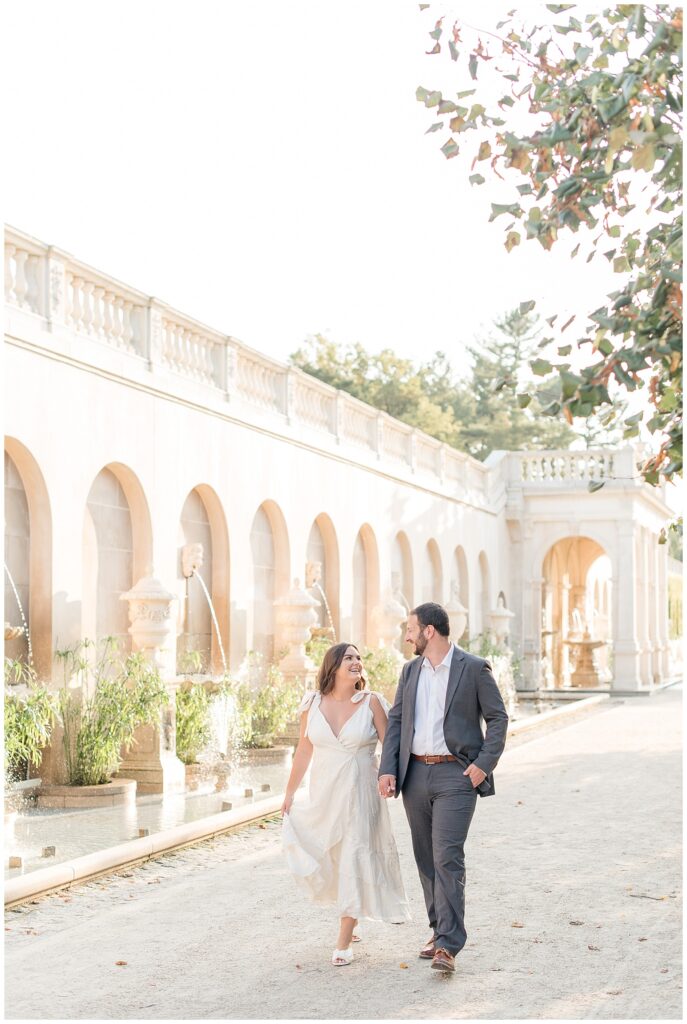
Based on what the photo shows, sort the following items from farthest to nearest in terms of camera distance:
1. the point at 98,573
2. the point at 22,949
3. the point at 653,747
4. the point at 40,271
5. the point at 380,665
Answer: the point at 380,665
the point at 653,747
the point at 98,573
the point at 40,271
the point at 22,949

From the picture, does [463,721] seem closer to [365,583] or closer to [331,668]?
[331,668]

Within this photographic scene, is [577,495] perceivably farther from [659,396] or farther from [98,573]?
[659,396]

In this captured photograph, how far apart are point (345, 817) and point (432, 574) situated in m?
24.3

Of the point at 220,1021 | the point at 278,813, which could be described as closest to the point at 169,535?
the point at 278,813

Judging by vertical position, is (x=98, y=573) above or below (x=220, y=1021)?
above

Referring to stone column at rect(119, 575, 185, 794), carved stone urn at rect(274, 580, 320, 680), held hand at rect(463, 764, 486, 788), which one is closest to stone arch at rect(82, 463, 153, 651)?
stone column at rect(119, 575, 185, 794)

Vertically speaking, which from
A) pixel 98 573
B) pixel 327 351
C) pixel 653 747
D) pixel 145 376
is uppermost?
pixel 327 351

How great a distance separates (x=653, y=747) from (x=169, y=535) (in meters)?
7.59

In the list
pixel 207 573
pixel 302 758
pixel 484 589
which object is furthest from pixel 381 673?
pixel 484 589

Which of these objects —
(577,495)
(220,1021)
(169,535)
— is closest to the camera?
(220,1021)

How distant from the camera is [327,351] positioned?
56.4 metres

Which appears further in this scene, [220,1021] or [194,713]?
[194,713]

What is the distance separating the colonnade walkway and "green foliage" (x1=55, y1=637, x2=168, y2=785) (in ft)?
6.39

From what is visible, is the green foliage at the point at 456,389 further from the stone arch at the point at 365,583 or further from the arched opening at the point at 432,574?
A: the stone arch at the point at 365,583
